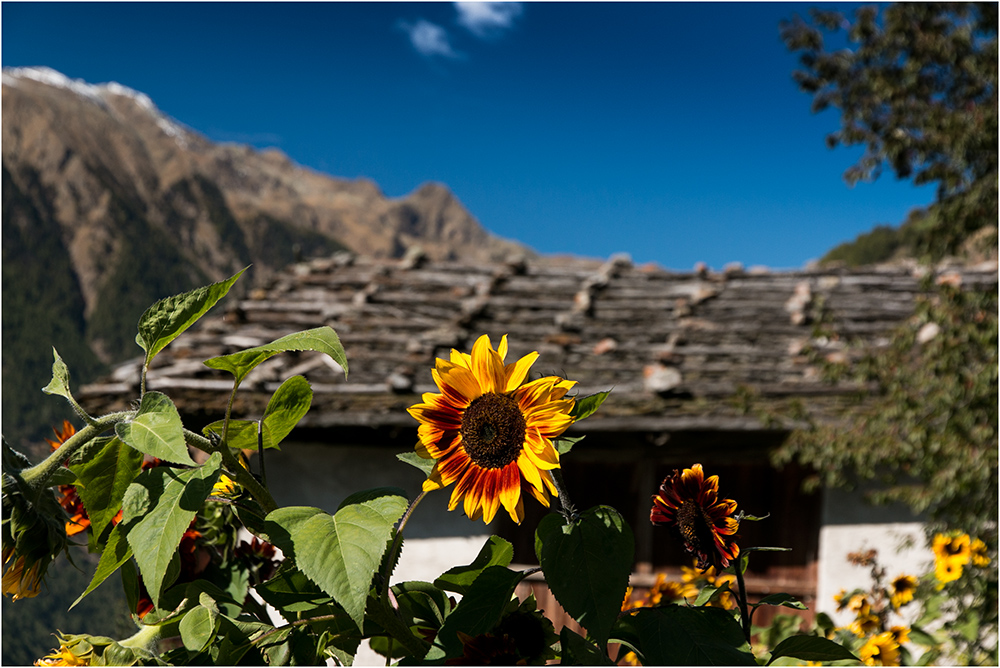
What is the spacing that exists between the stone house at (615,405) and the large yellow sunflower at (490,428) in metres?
2.45

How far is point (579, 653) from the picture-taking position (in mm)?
622

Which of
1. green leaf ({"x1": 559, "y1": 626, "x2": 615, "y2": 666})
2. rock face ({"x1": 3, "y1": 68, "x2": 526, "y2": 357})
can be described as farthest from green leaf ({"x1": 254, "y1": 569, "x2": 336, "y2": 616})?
rock face ({"x1": 3, "y1": 68, "x2": 526, "y2": 357})

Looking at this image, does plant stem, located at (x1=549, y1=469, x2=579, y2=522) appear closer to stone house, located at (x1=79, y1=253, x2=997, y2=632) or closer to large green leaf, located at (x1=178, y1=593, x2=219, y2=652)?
large green leaf, located at (x1=178, y1=593, x2=219, y2=652)

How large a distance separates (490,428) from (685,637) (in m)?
0.25

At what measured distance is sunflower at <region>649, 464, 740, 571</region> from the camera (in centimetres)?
74

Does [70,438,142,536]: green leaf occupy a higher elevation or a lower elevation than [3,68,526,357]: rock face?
lower

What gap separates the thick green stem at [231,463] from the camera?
0.60m

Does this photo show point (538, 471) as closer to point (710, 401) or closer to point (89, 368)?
point (710, 401)

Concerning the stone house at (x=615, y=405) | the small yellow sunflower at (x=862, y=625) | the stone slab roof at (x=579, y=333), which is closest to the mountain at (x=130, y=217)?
the stone slab roof at (x=579, y=333)

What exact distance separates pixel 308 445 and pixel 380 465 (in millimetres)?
439

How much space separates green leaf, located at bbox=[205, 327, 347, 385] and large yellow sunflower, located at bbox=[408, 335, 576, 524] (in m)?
0.10

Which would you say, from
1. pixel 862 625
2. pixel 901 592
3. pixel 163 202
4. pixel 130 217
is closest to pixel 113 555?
pixel 862 625

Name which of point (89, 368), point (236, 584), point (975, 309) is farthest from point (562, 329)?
point (89, 368)

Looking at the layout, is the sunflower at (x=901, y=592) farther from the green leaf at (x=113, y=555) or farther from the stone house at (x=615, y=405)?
the green leaf at (x=113, y=555)
